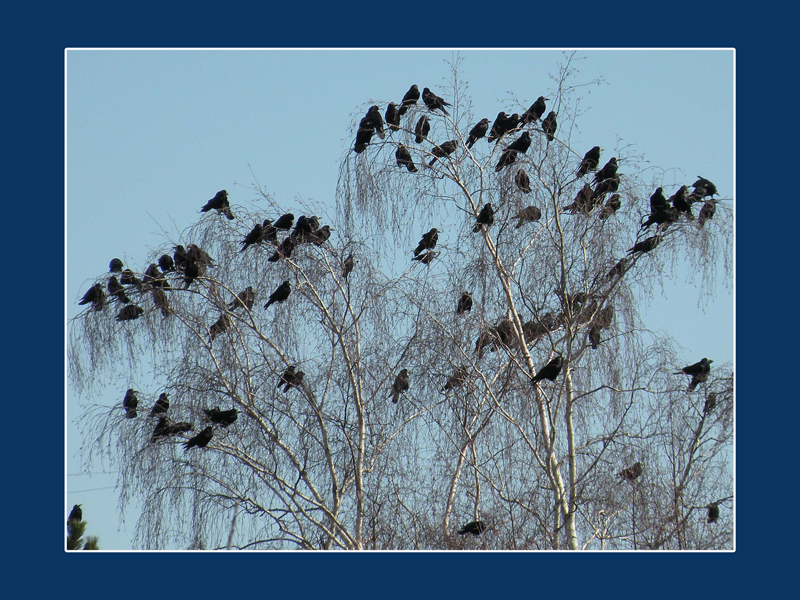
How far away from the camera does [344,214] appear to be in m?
12.7

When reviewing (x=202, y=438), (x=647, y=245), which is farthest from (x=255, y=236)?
(x=647, y=245)

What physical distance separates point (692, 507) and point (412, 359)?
2.92 metres

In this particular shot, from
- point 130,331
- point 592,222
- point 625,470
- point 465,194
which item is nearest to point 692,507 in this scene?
point 625,470

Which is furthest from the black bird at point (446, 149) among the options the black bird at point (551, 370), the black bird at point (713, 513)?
the black bird at point (713, 513)

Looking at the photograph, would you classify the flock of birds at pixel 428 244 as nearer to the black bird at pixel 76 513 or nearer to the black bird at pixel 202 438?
the black bird at pixel 202 438

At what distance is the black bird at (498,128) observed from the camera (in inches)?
511

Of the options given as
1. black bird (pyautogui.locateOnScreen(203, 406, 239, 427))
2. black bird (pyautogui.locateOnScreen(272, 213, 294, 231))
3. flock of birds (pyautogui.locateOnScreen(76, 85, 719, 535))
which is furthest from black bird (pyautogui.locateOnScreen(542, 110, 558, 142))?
black bird (pyautogui.locateOnScreen(203, 406, 239, 427))

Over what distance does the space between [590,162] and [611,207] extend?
486 millimetres

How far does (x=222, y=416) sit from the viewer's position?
12.0 metres

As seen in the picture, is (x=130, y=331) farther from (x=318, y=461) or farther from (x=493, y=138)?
(x=493, y=138)

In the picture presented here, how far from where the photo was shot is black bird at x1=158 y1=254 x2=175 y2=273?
12.4 meters

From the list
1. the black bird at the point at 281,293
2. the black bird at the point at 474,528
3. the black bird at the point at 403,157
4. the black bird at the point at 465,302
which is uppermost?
the black bird at the point at 403,157

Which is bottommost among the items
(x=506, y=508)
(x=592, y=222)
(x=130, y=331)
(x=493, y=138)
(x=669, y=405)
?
(x=506, y=508)

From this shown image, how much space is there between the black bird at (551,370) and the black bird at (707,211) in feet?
5.81
